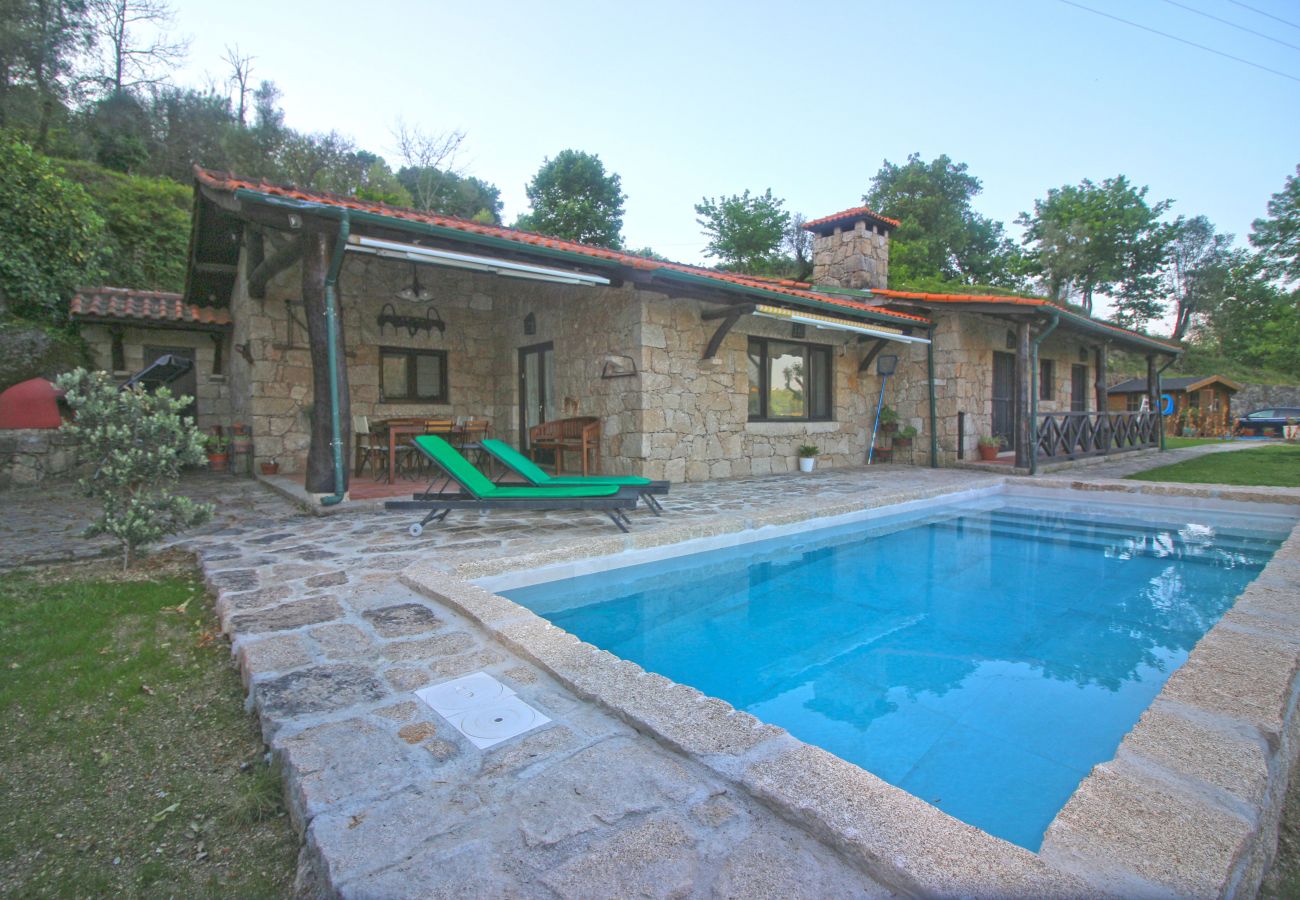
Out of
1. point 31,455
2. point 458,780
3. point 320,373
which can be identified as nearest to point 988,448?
point 320,373

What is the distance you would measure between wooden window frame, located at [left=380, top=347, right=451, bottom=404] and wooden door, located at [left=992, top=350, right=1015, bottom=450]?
395 inches

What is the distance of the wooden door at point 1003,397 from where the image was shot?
1165 cm

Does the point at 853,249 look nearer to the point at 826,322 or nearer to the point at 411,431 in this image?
the point at 826,322

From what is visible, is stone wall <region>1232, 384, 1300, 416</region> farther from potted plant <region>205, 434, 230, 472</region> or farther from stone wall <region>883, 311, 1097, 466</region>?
potted plant <region>205, 434, 230, 472</region>

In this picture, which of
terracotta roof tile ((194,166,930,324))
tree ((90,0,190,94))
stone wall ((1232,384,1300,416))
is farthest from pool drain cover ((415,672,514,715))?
stone wall ((1232,384,1300,416))

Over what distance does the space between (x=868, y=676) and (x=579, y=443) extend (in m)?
5.61

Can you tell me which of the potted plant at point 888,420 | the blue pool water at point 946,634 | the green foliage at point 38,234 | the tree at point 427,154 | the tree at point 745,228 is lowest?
the blue pool water at point 946,634

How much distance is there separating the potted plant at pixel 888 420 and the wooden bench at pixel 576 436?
18.3ft

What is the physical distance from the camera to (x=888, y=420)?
11.1 meters

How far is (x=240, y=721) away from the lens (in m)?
2.26

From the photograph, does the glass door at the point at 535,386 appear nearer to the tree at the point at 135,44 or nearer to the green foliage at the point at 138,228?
the green foliage at the point at 138,228

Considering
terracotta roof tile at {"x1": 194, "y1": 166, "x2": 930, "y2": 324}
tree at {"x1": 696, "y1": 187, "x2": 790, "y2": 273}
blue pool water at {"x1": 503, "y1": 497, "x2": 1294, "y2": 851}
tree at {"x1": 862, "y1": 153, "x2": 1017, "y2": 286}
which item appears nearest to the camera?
blue pool water at {"x1": 503, "y1": 497, "x2": 1294, "y2": 851}

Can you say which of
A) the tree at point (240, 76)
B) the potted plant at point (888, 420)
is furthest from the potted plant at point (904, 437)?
the tree at point (240, 76)

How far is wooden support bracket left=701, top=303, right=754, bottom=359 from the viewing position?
26.6ft
